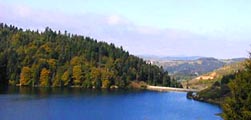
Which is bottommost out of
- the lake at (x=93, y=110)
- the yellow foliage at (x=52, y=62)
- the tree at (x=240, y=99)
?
the lake at (x=93, y=110)

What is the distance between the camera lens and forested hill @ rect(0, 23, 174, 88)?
523 ft

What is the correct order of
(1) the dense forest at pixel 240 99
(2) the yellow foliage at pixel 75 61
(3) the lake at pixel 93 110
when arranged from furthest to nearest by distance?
1. (2) the yellow foliage at pixel 75 61
2. (3) the lake at pixel 93 110
3. (1) the dense forest at pixel 240 99

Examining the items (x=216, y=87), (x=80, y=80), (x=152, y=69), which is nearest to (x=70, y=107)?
(x=216, y=87)

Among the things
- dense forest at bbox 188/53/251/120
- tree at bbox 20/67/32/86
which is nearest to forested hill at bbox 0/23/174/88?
tree at bbox 20/67/32/86

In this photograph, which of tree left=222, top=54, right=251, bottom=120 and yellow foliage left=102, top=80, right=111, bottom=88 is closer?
tree left=222, top=54, right=251, bottom=120

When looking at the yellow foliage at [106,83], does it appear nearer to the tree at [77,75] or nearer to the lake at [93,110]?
the tree at [77,75]

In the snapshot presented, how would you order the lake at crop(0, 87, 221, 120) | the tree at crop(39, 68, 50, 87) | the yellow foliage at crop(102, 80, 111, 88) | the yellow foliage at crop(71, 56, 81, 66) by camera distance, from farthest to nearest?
the yellow foliage at crop(71, 56, 81, 66)
the yellow foliage at crop(102, 80, 111, 88)
the tree at crop(39, 68, 50, 87)
the lake at crop(0, 87, 221, 120)

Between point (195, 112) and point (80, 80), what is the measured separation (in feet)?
249

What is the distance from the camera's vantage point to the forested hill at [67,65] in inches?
6275

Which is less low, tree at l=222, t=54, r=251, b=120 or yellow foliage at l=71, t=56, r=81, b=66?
yellow foliage at l=71, t=56, r=81, b=66

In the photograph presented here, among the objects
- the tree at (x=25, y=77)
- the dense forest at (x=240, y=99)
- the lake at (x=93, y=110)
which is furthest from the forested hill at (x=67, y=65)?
the dense forest at (x=240, y=99)

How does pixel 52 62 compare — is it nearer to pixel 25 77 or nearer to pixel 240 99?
pixel 25 77

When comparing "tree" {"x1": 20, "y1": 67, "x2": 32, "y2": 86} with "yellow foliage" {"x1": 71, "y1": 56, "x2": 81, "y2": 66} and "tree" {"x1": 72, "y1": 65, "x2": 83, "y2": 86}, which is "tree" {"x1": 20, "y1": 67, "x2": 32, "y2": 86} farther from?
"yellow foliage" {"x1": 71, "y1": 56, "x2": 81, "y2": 66}

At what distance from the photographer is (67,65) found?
6481 inches
